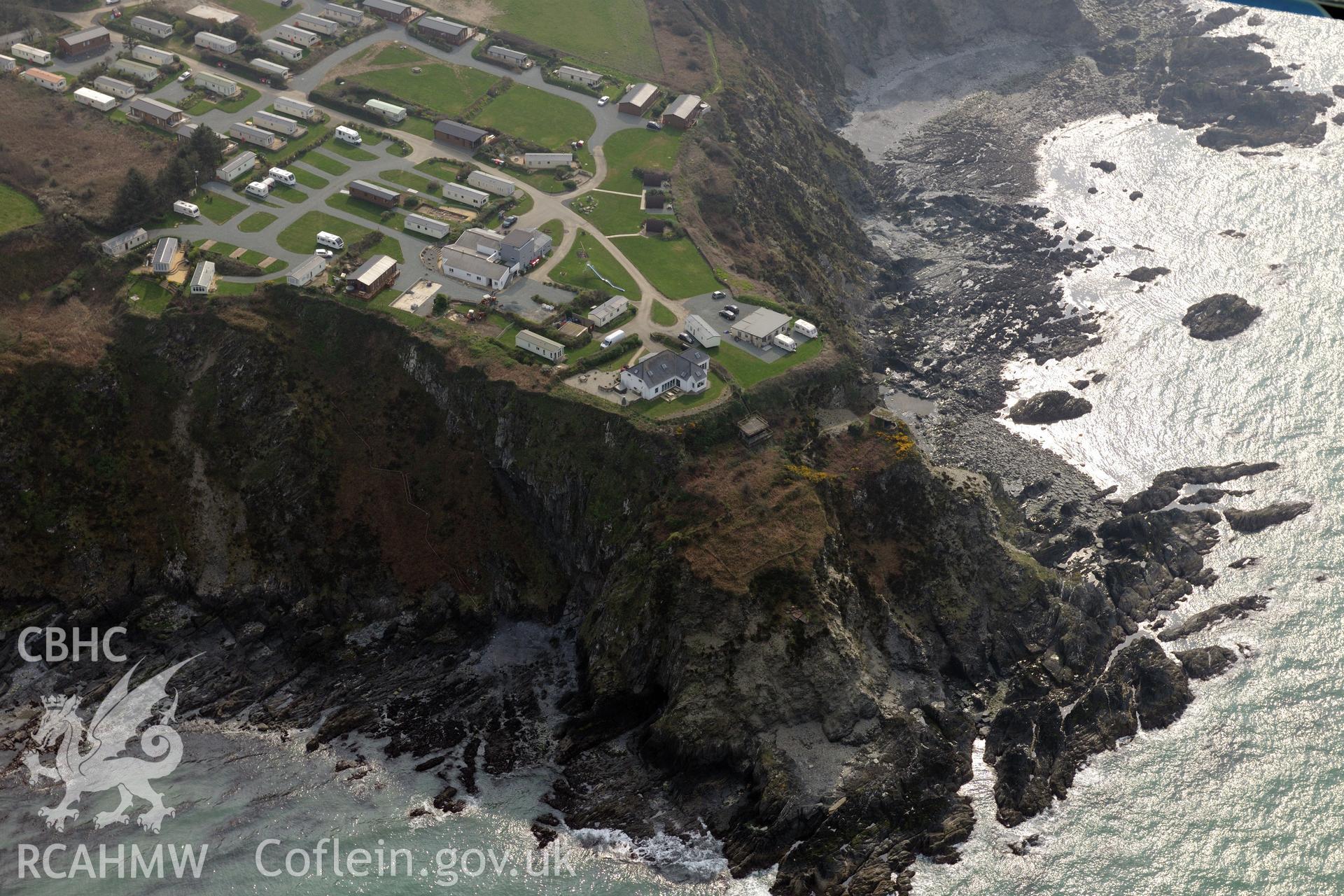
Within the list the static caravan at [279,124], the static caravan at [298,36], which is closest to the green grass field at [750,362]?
the static caravan at [279,124]

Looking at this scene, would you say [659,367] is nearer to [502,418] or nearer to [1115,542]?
[502,418]

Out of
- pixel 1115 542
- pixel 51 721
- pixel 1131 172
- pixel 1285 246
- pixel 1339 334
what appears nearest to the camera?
pixel 51 721

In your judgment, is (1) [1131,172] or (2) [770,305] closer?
(2) [770,305]

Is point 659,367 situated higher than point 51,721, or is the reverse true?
point 659,367

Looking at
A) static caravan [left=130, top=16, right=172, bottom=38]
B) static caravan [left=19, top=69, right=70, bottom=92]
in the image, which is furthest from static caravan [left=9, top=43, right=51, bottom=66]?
static caravan [left=130, top=16, right=172, bottom=38]

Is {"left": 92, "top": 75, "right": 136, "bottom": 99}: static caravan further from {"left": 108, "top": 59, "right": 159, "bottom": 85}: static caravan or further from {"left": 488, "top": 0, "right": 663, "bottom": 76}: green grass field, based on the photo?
{"left": 488, "top": 0, "right": 663, "bottom": 76}: green grass field

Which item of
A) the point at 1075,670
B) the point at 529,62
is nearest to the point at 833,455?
the point at 1075,670

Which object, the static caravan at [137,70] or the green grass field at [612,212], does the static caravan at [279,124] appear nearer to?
the static caravan at [137,70]
